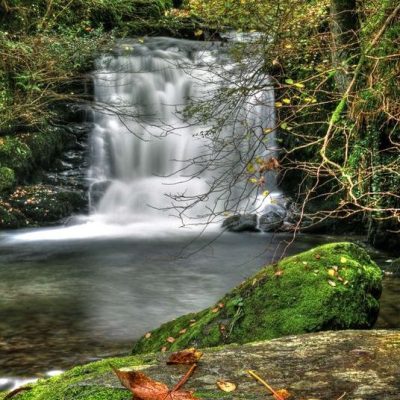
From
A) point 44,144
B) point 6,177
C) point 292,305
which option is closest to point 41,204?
point 6,177

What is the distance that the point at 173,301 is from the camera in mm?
7465

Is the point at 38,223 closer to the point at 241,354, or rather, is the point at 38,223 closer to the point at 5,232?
the point at 5,232

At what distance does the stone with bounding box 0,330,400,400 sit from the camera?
161 cm

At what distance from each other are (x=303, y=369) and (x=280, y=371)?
79 mm

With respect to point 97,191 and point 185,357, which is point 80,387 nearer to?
point 185,357

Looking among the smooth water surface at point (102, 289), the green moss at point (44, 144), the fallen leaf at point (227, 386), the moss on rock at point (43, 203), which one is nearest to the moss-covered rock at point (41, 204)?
the moss on rock at point (43, 203)

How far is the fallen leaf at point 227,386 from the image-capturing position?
1614 mm

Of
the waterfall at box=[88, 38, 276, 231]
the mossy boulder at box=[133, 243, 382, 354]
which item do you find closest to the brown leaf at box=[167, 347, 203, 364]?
the mossy boulder at box=[133, 243, 382, 354]

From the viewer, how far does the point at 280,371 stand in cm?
180

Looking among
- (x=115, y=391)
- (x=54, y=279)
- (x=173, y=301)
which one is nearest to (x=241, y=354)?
(x=115, y=391)

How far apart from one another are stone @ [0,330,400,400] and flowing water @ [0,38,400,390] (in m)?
2.07

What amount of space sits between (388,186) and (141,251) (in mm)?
4717

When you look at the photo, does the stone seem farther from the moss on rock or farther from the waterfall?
the waterfall

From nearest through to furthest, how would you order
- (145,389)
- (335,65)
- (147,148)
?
(145,389) < (335,65) < (147,148)
